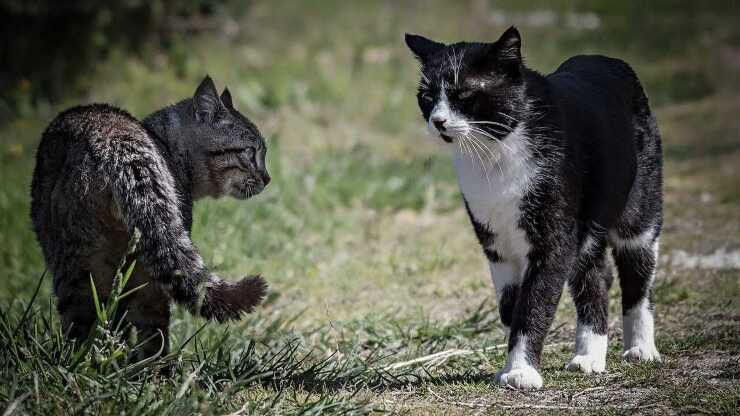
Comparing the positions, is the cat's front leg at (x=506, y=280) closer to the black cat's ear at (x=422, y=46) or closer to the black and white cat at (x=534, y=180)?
the black and white cat at (x=534, y=180)

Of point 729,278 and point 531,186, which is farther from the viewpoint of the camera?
A: point 729,278

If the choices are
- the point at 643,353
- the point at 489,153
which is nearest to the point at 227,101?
the point at 489,153

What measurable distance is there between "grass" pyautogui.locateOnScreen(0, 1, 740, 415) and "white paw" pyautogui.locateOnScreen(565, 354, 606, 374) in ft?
0.24

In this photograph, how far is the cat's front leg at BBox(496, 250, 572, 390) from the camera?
386cm

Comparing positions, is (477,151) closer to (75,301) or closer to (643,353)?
(643,353)

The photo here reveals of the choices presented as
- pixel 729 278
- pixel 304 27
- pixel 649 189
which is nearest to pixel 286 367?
pixel 649 189

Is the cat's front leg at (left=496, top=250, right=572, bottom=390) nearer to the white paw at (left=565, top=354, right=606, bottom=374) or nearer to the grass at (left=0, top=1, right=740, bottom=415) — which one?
the grass at (left=0, top=1, right=740, bottom=415)

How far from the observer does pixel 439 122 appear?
386cm

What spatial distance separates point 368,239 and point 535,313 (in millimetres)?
3158

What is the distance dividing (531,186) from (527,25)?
962cm

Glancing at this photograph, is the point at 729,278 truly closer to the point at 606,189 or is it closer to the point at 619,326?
the point at 619,326

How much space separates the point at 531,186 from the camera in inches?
153

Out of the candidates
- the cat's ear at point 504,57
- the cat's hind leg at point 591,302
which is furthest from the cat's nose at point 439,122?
the cat's hind leg at point 591,302

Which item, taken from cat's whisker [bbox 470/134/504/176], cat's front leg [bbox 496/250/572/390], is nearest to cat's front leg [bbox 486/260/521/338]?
cat's front leg [bbox 496/250/572/390]
